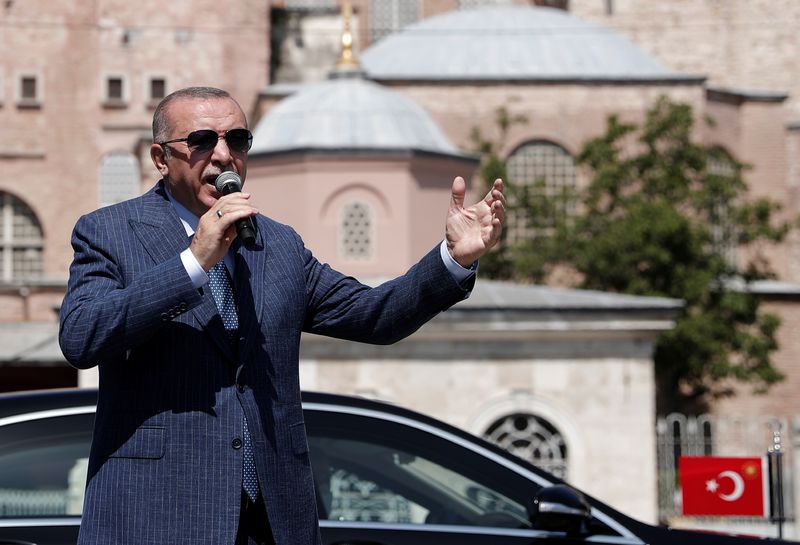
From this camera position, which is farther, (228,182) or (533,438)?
(533,438)

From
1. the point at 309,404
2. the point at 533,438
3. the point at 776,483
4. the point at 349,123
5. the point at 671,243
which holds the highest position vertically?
the point at 349,123

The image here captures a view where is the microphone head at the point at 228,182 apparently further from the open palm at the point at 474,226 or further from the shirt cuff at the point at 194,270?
the open palm at the point at 474,226

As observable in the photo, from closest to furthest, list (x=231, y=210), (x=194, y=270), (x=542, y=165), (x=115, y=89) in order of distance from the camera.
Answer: (x=231, y=210), (x=194, y=270), (x=542, y=165), (x=115, y=89)

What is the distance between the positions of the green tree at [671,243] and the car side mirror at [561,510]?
27.0 metres

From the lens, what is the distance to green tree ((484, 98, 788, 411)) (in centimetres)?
3275

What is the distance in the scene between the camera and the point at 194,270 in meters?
3.68

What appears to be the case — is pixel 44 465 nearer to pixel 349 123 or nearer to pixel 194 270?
pixel 194 270

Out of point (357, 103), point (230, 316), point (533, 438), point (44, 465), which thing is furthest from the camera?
point (357, 103)

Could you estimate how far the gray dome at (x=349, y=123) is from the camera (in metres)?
27.5

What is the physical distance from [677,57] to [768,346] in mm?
13237

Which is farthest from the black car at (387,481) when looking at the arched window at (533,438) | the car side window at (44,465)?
the arched window at (533,438)

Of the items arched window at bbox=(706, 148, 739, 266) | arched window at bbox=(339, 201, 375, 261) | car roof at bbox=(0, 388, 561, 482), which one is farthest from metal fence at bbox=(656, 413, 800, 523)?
Answer: car roof at bbox=(0, 388, 561, 482)

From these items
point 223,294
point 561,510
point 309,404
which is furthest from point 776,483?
point 223,294

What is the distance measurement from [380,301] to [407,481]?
150cm
